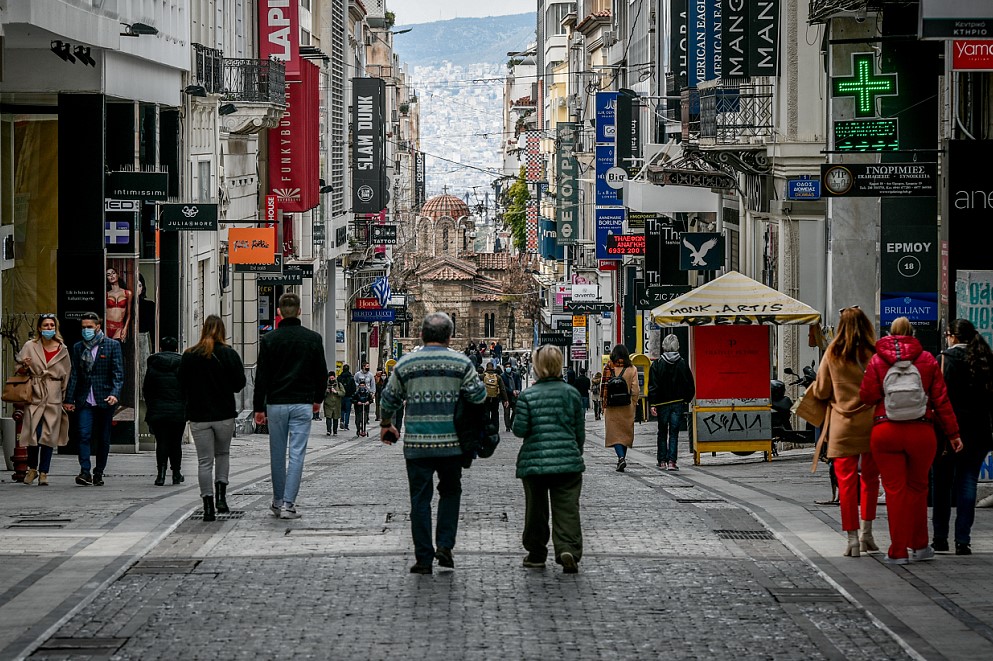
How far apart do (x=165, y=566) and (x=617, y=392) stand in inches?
384

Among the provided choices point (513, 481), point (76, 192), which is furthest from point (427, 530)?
point (76, 192)

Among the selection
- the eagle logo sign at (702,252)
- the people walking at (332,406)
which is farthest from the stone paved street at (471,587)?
the eagle logo sign at (702,252)

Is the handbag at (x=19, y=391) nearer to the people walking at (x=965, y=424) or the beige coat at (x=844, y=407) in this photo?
the beige coat at (x=844, y=407)

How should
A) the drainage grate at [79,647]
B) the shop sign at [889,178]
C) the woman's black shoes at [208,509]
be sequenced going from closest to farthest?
the drainage grate at [79,647] → the woman's black shoes at [208,509] → the shop sign at [889,178]

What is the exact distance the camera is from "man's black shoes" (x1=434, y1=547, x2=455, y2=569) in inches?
440

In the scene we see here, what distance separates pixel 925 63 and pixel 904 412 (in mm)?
8836

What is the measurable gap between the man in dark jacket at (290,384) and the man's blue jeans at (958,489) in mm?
4693

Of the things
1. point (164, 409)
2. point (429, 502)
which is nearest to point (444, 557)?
point (429, 502)

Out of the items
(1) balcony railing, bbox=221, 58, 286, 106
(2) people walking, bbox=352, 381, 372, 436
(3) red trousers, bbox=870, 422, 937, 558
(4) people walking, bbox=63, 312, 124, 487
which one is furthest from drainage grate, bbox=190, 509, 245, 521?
(1) balcony railing, bbox=221, 58, 286, 106

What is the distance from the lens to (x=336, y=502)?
15438mm

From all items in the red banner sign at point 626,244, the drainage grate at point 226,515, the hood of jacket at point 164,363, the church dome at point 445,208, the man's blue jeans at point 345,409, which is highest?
the church dome at point 445,208

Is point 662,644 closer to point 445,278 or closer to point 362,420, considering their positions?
point 362,420

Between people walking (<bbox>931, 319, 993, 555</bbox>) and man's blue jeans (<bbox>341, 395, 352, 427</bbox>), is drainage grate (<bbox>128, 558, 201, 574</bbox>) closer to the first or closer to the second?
people walking (<bbox>931, 319, 993, 555</bbox>)

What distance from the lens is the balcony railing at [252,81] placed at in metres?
39.6
